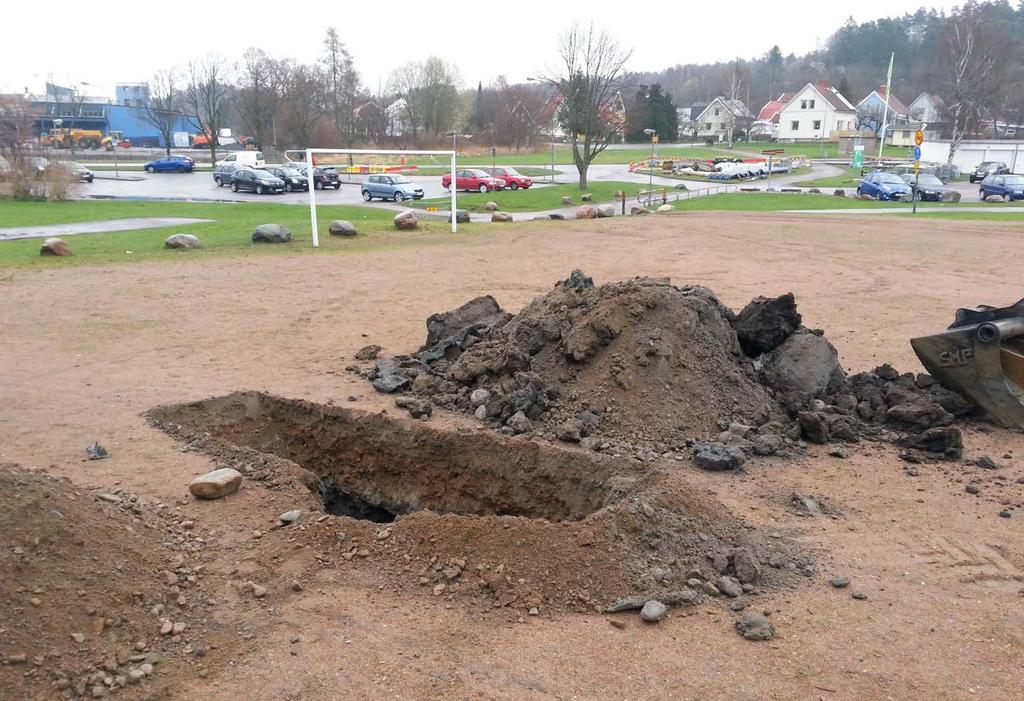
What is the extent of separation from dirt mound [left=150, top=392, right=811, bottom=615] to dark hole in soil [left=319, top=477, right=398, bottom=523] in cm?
1

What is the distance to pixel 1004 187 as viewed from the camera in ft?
133

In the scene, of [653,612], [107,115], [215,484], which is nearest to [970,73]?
[653,612]

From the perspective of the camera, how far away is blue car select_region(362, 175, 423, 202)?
3844 cm

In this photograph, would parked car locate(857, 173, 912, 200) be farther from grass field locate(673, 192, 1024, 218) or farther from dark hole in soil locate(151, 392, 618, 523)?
dark hole in soil locate(151, 392, 618, 523)

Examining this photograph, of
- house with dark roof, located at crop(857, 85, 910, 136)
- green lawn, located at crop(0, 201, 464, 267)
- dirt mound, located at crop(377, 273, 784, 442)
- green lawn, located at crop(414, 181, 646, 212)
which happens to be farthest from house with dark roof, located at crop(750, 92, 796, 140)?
dirt mound, located at crop(377, 273, 784, 442)

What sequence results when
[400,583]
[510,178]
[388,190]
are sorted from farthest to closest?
1. [510,178]
2. [388,190]
3. [400,583]

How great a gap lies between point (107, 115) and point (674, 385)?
10223cm

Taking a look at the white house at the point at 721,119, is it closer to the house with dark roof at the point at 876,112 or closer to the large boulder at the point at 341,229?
the house with dark roof at the point at 876,112

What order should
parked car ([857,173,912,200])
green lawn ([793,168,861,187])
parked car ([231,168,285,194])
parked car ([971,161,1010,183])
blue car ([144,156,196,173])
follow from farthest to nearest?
blue car ([144,156,196,173]), parked car ([971,161,1010,183]), green lawn ([793,168,861,187]), parked car ([231,168,285,194]), parked car ([857,173,912,200])

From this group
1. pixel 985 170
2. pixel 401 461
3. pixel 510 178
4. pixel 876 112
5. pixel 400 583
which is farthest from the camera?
pixel 876 112

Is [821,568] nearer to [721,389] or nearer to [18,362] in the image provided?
[721,389]

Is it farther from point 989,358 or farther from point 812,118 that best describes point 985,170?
point 989,358

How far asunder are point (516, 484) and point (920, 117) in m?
107

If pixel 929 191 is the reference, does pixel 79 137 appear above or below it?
above
